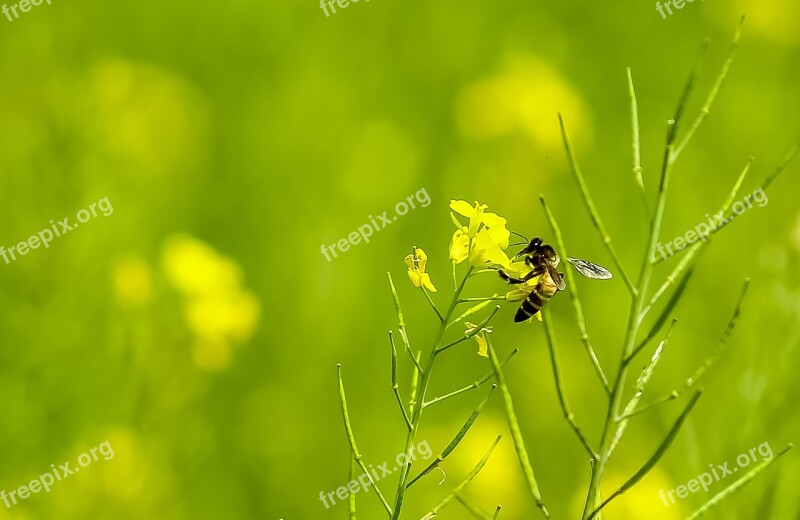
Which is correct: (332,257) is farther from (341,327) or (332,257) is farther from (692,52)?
(692,52)

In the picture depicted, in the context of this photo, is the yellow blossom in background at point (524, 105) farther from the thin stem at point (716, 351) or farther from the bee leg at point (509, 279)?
the thin stem at point (716, 351)

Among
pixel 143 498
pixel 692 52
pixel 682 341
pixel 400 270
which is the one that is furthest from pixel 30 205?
pixel 692 52

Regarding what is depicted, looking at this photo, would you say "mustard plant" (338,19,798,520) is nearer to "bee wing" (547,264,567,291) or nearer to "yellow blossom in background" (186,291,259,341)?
"bee wing" (547,264,567,291)

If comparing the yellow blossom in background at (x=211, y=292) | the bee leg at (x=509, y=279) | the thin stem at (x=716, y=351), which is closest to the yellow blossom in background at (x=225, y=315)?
the yellow blossom in background at (x=211, y=292)

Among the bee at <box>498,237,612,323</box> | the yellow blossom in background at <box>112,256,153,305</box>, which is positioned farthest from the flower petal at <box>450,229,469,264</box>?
the yellow blossom in background at <box>112,256,153,305</box>

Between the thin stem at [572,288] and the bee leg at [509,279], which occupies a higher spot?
the bee leg at [509,279]

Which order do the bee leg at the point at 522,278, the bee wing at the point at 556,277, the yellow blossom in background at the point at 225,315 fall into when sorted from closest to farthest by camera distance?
the bee leg at the point at 522,278, the bee wing at the point at 556,277, the yellow blossom in background at the point at 225,315

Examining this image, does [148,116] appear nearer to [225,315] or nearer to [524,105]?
[225,315]

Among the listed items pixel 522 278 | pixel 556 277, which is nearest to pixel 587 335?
pixel 522 278
